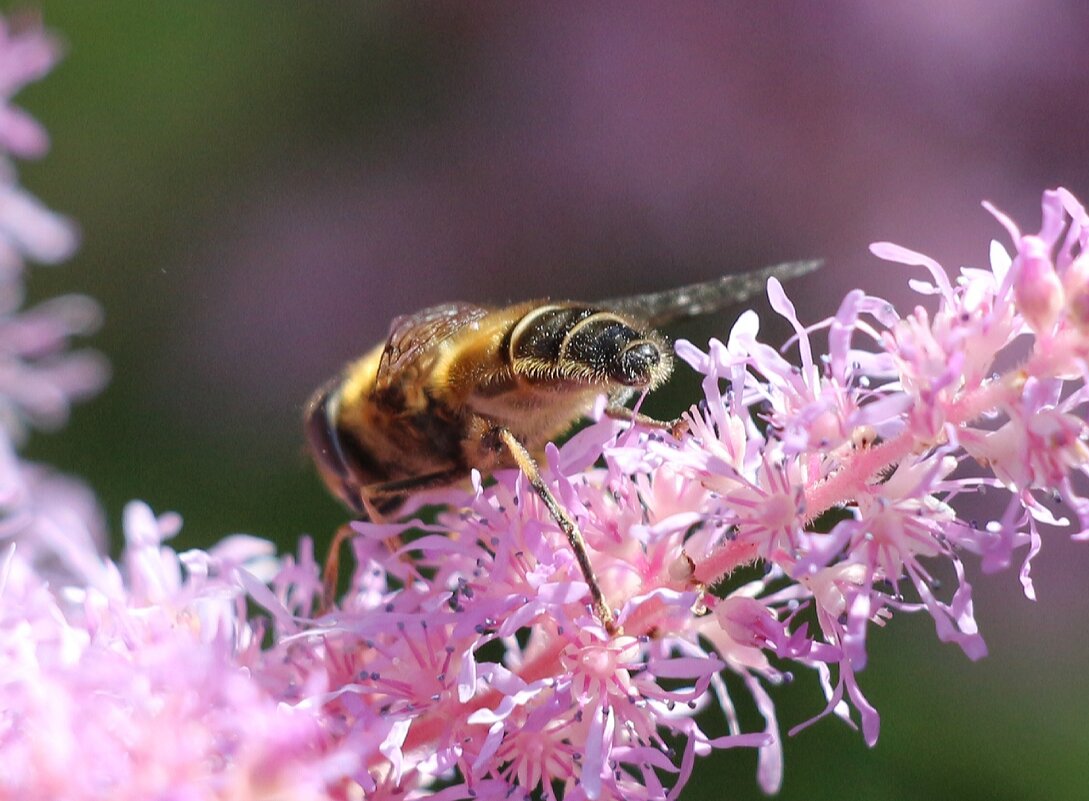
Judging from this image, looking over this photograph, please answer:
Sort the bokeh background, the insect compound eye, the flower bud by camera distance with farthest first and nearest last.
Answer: the bokeh background
the insect compound eye
the flower bud

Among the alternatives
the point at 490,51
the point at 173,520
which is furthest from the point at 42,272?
the point at 173,520

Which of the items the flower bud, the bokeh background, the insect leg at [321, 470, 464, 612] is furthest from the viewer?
the bokeh background

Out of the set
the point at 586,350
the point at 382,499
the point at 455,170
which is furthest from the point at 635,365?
the point at 455,170

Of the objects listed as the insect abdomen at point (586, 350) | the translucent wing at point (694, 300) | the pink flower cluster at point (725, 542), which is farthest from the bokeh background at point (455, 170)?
the pink flower cluster at point (725, 542)

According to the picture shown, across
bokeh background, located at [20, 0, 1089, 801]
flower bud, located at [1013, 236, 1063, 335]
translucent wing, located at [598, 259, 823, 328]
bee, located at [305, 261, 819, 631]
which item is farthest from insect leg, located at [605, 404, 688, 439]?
bokeh background, located at [20, 0, 1089, 801]

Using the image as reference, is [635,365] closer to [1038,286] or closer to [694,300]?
[694,300]

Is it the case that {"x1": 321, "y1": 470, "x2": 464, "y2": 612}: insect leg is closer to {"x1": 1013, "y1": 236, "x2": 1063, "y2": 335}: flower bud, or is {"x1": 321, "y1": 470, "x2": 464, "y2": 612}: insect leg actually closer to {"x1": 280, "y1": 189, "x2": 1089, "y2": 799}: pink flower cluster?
{"x1": 280, "y1": 189, "x2": 1089, "y2": 799}: pink flower cluster

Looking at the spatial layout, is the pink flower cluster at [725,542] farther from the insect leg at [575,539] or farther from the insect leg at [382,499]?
the insect leg at [382,499]

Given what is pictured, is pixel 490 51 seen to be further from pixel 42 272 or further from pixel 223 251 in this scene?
pixel 42 272
